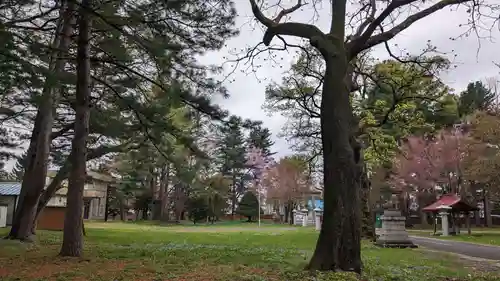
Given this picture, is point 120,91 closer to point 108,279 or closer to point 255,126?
point 255,126

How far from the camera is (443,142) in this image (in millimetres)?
33125

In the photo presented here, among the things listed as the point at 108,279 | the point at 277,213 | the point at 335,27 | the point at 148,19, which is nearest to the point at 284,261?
the point at 108,279

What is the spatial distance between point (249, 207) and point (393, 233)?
34.5 metres

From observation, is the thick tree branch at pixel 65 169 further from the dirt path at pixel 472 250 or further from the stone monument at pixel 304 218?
the stone monument at pixel 304 218

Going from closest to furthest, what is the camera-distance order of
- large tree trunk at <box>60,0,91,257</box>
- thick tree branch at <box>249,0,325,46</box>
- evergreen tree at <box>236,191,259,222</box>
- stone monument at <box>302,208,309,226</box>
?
thick tree branch at <box>249,0,325,46</box>, large tree trunk at <box>60,0,91,257</box>, stone monument at <box>302,208,309,226</box>, evergreen tree at <box>236,191,259,222</box>

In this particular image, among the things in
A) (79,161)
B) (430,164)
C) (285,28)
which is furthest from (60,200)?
(285,28)

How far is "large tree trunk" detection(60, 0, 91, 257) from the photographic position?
10172mm

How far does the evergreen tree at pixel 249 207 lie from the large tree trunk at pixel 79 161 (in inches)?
1620

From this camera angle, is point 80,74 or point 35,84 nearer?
point 35,84

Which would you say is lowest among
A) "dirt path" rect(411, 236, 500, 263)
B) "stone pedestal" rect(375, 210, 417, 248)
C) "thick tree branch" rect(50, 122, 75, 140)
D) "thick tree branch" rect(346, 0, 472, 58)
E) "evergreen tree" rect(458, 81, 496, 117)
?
"dirt path" rect(411, 236, 500, 263)

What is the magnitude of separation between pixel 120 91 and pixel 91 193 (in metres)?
36.6

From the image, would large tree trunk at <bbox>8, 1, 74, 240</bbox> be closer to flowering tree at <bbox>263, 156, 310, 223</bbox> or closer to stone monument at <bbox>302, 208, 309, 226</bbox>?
stone monument at <bbox>302, 208, 309, 226</bbox>

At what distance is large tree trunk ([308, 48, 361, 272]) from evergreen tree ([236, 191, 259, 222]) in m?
43.0

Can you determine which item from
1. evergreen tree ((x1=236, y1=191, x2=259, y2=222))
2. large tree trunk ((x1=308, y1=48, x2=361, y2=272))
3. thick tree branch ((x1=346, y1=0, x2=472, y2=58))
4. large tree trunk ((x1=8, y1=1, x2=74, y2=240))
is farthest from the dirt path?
evergreen tree ((x1=236, y1=191, x2=259, y2=222))
